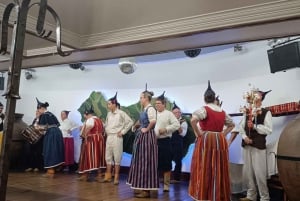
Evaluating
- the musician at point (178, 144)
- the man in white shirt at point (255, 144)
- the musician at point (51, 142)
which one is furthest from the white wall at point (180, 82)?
the musician at point (51, 142)

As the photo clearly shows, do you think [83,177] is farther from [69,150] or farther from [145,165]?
[145,165]

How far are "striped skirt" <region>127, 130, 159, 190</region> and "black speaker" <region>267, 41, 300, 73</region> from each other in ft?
5.47

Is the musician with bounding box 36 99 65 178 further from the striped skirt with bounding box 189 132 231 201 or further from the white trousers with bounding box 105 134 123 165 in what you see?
the striped skirt with bounding box 189 132 231 201

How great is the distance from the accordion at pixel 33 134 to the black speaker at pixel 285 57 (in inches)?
164

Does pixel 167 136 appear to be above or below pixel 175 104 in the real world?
below

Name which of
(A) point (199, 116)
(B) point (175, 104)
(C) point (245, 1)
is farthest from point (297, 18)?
(B) point (175, 104)

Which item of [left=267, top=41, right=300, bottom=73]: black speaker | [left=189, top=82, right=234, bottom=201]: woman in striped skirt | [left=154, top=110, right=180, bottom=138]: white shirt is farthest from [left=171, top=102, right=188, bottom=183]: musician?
[left=267, top=41, right=300, bottom=73]: black speaker

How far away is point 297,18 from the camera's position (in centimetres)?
181

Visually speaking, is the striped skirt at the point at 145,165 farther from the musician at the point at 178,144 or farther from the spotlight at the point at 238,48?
the spotlight at the point at 238,48

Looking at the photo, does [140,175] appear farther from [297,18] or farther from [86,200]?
[297,18]

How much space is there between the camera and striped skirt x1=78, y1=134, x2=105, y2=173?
15.3 ft

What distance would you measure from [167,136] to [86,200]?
1470 mm

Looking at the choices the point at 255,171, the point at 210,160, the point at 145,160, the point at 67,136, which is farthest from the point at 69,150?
the point at 255,171

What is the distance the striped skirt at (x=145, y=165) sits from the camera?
344cm
